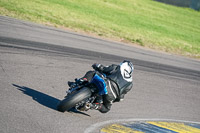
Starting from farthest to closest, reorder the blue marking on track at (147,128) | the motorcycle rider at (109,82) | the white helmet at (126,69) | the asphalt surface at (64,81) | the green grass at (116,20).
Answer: the green grass at (116,20), the blue marking on track at (147,128), the white helmet at (126,69), the motorcycle rider at (109,82), the asphalt surface at (64,81)

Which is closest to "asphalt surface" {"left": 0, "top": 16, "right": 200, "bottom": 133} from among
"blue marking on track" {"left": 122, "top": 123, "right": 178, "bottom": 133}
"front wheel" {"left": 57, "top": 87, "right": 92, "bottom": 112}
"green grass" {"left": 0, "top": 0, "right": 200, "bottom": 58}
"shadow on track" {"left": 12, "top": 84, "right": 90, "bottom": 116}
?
"shadow on track" {"left": 12, "top": 84, "right": 90, "bottom": 116}

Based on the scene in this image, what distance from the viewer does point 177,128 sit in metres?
7.43

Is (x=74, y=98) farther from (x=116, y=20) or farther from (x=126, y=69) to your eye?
(x=116, y=20)

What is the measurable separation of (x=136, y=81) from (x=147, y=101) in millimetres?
1875

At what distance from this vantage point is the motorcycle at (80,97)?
5.92 m

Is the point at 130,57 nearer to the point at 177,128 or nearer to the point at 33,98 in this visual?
the point at 177,128

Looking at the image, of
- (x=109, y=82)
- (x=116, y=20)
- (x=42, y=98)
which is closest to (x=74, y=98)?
(x=109, y=82)

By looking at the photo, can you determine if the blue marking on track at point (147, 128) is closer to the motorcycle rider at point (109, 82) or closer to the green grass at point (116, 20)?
the motorcycle rider at point (109, 82)

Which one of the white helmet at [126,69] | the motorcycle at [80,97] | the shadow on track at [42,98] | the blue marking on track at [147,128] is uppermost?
the white helmet at [126,69]

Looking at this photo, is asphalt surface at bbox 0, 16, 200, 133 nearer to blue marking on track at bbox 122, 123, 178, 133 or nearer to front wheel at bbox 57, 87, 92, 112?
front wheel at bbox 57, 87, 92, 112

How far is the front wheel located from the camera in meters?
5.90

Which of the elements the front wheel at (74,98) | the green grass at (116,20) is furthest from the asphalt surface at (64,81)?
the green grass at (116,20)

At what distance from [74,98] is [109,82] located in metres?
0.83

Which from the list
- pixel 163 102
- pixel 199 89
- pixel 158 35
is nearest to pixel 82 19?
pixel 158 35
